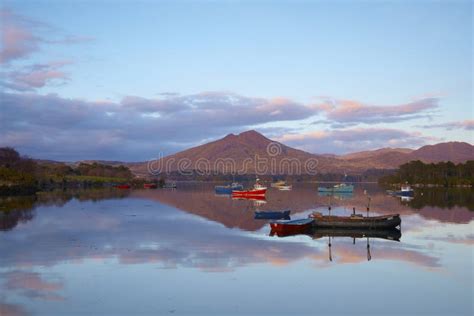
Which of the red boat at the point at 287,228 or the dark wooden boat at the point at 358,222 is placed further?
the dark wooden boat at the point at 358,222

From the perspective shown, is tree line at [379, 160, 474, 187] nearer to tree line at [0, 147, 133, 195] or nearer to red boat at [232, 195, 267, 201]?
red boat at [232, 195, 267, 201]

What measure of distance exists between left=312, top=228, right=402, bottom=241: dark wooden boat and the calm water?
1.02 meters

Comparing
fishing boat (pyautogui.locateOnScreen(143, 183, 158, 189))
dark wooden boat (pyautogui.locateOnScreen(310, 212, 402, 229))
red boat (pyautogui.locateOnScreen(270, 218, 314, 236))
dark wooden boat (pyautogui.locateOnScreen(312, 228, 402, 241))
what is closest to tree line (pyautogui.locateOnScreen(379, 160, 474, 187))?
fishing boat (pyautogui.locateOnScreen(143, 183, 158, 189))

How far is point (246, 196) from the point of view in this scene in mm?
84562

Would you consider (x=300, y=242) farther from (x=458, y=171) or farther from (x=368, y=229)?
(x=458, y=171)

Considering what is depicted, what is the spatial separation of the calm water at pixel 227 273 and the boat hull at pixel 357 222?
1.67 m

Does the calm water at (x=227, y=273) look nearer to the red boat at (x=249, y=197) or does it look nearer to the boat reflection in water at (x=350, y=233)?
the boat reflection in water at (x=350, y=233)

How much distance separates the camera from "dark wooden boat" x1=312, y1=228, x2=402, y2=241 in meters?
33.1

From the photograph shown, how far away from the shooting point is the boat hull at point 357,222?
35.4m

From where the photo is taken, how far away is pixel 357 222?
35406mm

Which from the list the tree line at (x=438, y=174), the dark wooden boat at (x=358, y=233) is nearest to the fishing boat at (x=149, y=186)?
the tree line at (x=438, y=174)

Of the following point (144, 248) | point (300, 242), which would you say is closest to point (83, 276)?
point (144, 248)

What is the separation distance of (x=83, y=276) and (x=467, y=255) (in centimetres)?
1909

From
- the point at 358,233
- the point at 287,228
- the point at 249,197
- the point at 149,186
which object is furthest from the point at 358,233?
the point at 149,186
